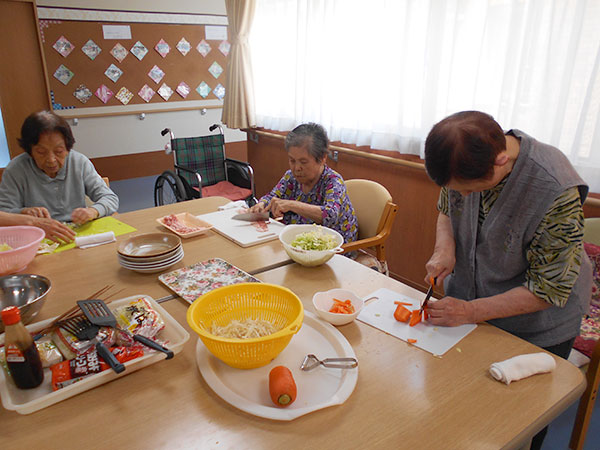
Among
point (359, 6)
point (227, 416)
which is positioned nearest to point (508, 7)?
point (359, 6)

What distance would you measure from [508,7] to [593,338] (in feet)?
5.44

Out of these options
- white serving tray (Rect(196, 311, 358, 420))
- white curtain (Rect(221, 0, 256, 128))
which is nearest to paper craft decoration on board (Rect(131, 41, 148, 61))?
white curtain (Rect(221, 0, 256, 128))

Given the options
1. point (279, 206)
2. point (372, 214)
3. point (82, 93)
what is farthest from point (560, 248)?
point (82, 93)

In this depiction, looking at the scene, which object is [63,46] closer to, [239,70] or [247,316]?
[239,70]

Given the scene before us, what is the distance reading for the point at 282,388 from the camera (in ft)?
2.81

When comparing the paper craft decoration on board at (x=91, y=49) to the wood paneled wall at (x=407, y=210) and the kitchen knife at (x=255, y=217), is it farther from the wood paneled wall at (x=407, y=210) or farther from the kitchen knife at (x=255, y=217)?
the kitchen knife at (x=255, y=217)

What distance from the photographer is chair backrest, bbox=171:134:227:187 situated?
12.3 ft

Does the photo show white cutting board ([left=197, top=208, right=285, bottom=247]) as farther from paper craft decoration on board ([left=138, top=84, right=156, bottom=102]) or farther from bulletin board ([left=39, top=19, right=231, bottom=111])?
paper craft decoration on board ([left=138, top=84, right=156, bottom=102])

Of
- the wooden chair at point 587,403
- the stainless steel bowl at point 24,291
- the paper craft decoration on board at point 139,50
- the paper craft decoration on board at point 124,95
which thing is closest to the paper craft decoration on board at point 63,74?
the paper craft decoration on board at point 124,95

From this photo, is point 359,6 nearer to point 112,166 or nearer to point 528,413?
point 528,413

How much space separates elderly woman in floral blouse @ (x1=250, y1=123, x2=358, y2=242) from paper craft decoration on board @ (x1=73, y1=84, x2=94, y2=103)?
3.91 metres

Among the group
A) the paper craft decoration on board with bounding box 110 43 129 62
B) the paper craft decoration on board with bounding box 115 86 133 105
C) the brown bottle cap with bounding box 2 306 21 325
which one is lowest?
the brown bottle cap with bounding box 2 306 21 325

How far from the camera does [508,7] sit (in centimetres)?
210

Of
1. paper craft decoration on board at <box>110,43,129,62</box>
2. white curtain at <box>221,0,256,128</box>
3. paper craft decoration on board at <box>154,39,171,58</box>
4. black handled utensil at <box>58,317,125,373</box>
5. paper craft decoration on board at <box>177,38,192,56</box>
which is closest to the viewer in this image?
black handled utensil at <box>58,317,125,373</box>
